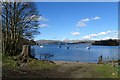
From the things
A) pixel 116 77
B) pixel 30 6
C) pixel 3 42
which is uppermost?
pixel 30 6

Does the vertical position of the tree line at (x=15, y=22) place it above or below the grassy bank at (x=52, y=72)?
above

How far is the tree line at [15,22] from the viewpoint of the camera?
29.5 m

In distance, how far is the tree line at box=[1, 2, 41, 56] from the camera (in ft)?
96.8

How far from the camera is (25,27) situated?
30.8 m

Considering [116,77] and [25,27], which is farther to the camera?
Answer: [25,27]

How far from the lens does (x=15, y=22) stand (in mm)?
30031

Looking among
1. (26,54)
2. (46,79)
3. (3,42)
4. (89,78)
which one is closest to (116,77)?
(89,78)

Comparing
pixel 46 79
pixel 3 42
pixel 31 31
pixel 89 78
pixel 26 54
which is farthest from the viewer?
pixel 31 31

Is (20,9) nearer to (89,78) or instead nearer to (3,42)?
(3,42)

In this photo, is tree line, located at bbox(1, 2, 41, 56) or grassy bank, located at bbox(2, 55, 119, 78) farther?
tree line, located at bbox(1, 2, 41, 56)

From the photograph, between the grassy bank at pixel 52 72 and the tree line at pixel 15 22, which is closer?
the grassy bank at pixel 52 72

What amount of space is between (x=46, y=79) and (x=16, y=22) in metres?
17.2

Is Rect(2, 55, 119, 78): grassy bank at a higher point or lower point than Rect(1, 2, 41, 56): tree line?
lower

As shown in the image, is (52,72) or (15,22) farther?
(15,22)
